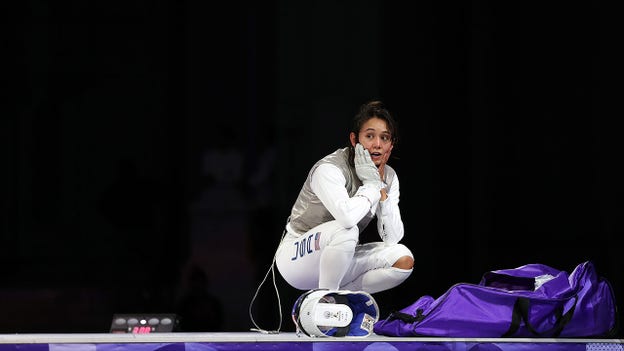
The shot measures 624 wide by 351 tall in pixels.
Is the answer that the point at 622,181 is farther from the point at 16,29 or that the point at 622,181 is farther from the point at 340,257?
the point at 16,29

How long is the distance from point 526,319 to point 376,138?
887 millimetres

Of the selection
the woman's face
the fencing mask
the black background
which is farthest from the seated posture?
the black background

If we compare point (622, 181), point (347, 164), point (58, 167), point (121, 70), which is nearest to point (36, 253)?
point (58, 167)

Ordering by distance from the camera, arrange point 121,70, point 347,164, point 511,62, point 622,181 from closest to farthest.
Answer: point 347,164 → point 622,181 → point 511,62 → point 121,70

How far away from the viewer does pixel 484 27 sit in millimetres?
5117

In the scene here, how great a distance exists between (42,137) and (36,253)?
1.99ft

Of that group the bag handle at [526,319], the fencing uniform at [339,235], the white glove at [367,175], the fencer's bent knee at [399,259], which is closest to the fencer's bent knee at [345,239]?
the fencing uniform at [339,235]

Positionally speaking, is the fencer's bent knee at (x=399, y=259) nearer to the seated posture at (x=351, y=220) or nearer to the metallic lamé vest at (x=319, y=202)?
the seated posture at (x=351, y=220)

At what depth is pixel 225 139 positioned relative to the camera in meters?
5.34

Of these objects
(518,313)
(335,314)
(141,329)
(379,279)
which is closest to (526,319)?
(518,313)

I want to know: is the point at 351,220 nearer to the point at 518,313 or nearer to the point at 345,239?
the point at 345,239

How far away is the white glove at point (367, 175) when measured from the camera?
3443 mm

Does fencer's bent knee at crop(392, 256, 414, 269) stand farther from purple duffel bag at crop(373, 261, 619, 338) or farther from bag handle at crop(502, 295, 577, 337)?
bag handle at crop(502, 295, 577, 337)

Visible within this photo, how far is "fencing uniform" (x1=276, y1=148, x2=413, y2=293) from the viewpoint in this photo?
3.41m
